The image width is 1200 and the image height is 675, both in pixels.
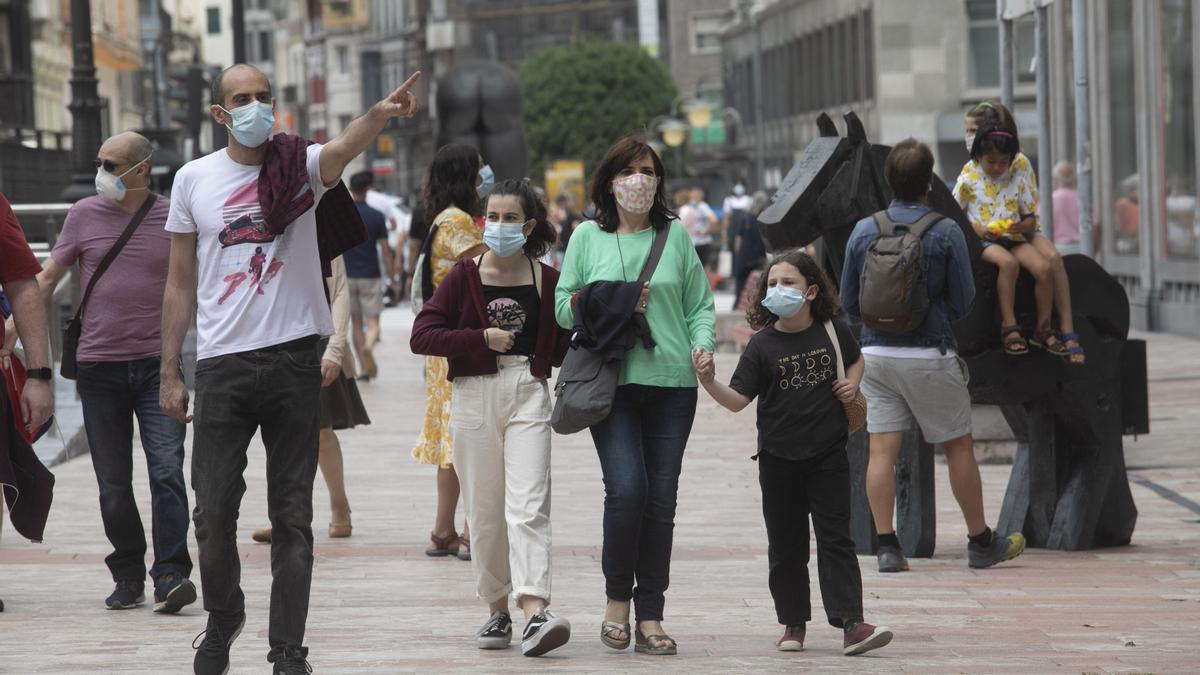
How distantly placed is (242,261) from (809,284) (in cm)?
195

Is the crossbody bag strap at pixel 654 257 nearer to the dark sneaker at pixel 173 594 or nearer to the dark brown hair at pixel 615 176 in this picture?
the dark brown hair at pixel 615 176

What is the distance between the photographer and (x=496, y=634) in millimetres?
7648

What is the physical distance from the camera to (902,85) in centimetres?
5016

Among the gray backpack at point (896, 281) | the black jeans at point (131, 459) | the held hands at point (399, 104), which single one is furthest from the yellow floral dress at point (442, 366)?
the held hands at point (399, 104)

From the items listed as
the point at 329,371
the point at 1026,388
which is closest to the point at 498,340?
the point at 329,371

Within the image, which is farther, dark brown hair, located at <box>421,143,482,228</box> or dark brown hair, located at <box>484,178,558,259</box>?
dark brown hair, located at <box>421,143,482,228</box>

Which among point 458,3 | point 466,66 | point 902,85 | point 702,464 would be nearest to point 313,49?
point 458,3

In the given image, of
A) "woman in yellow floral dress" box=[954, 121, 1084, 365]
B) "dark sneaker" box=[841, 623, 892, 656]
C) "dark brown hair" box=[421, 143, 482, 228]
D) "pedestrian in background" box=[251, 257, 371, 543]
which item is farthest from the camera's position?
"pedestrian in background" box=[251, 257, 371, 543]

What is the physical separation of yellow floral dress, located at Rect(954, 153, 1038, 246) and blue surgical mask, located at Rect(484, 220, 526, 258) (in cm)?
278

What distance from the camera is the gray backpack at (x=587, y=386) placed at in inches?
291

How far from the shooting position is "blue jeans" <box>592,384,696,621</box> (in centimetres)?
748

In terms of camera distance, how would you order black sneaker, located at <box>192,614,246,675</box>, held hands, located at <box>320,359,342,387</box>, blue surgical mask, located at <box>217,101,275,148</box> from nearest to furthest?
blue surgical mask, located at <box>217,101,275,148</box> → black sneaker, located at <box>192,614,246,675</box> → held hands, located at <box>320,359,342,387</box>

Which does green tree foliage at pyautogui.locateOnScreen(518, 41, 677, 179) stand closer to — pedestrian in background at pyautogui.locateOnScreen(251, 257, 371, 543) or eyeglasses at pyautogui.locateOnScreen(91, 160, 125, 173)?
pedestrian in background at pyautogui.locateOnScreen(251, 257, 371, 543)

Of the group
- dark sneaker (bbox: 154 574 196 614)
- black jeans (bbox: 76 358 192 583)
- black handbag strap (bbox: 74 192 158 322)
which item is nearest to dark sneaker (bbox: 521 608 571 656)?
dark sneaker (bbox: 154 574 196 614)
